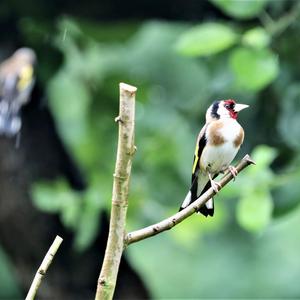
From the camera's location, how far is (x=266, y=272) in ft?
13.1

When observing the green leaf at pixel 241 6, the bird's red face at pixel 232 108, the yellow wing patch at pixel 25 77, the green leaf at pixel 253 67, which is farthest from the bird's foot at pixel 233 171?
the yellow wing patch at pixel 25 77

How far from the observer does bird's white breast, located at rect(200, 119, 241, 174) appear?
119 centimetres

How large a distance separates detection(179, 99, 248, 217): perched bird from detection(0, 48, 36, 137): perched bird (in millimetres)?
1483

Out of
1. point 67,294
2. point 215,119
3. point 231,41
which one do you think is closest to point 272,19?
point 231,41

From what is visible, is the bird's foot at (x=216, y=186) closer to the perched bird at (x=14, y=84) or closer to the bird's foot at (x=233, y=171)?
the bird's foot at (x=233, y=171)

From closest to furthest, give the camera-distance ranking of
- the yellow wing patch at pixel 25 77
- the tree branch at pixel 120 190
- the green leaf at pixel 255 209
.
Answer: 1. the tree branch at pixel 120 190
2. the green leaf at pixel 255 209
3. the yellow wing patch at pixel 25 77

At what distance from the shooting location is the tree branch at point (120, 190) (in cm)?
106

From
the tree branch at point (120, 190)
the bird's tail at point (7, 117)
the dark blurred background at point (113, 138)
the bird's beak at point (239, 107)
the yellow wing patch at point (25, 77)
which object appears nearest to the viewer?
the tree branch at point (120, 190)

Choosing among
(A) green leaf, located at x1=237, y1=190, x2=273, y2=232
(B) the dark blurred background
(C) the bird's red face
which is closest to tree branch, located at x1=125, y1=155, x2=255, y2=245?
(C) the bird's red face

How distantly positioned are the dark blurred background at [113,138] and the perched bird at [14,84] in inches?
6.3

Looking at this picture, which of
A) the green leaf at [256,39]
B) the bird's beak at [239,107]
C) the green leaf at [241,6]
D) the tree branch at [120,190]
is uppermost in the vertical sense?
the green leaf at [241,6]

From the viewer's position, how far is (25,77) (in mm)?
3039

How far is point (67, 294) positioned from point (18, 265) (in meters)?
0.23

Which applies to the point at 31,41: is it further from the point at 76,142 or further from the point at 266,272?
the point at 266,272
